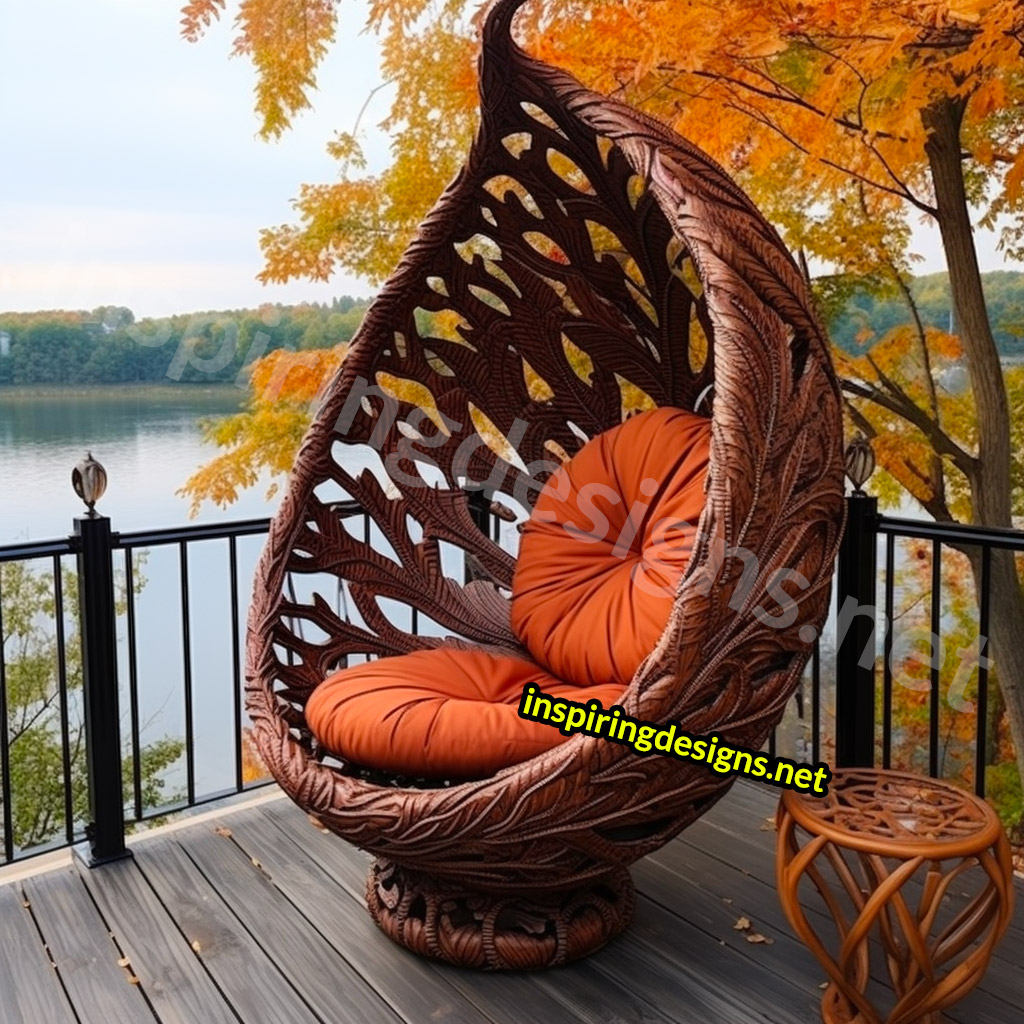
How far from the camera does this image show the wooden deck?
5.56ft

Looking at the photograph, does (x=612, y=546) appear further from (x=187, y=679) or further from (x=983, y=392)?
(x=983, y=392)

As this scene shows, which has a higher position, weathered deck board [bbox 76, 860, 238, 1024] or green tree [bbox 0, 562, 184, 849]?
weathered deck board [bbox 76, 860, 238, 1024]

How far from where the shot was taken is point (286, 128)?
4.89 m

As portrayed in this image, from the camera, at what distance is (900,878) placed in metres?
1.42

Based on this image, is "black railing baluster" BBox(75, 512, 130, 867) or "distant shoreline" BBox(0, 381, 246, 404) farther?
"distant shoreline" BBox(0, 381, 246, 404)

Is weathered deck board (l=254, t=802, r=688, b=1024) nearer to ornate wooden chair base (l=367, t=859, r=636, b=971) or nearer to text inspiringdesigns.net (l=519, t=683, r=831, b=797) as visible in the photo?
ornate wooden chair base (l=367, t=859, r=636, b=971)

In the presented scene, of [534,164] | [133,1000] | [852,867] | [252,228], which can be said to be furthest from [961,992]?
[252,228]

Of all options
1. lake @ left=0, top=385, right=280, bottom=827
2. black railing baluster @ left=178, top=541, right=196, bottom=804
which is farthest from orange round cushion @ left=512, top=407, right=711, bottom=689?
lake @ left=0, top=385, right=280, bottom=827

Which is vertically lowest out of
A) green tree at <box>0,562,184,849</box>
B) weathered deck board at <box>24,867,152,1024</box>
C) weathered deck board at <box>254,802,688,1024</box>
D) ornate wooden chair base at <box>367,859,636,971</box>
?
green tree at <box>0,562,184,849</box>

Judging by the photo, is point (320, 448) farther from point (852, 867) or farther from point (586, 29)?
point (586, 29)

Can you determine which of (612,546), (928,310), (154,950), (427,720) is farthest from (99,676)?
(928,310)

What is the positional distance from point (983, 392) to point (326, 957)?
12.8ft

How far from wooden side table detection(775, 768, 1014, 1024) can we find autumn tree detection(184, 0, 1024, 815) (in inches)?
101

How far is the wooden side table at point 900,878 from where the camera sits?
4.82 ft
